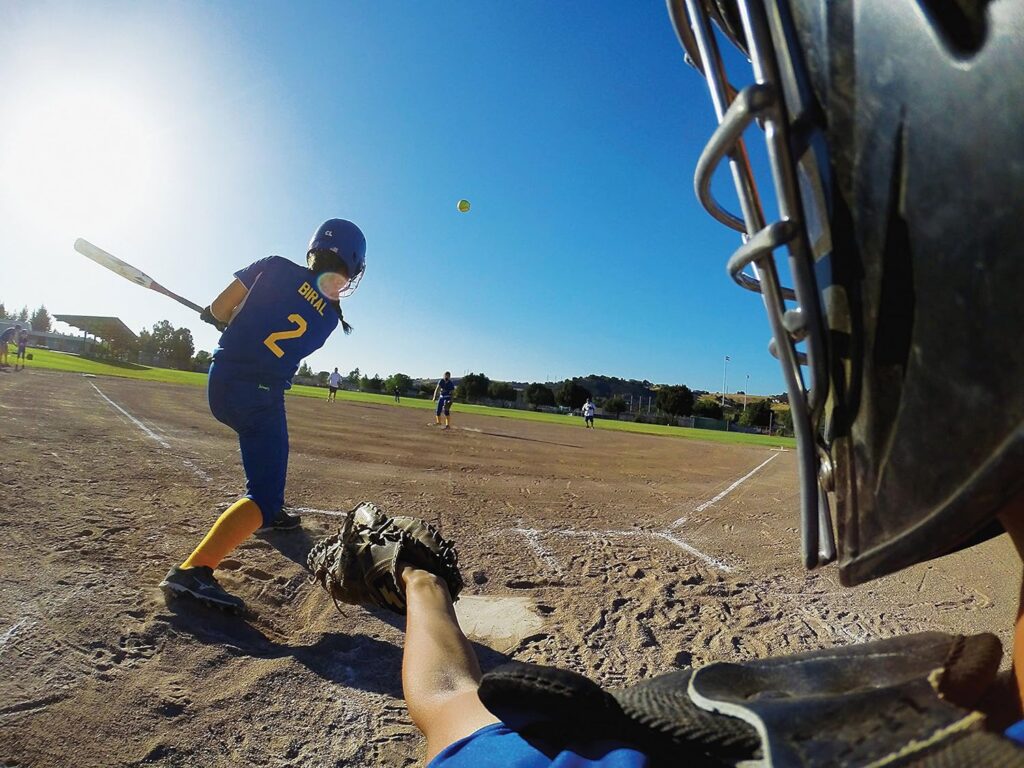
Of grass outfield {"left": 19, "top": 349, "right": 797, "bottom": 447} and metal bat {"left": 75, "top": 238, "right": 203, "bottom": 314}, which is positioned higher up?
metal bat {"left": 75, "top": 238, "right": 203, "bottom": 314}

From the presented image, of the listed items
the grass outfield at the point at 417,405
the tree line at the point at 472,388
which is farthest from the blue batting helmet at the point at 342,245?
the tree line at the point at 472,388

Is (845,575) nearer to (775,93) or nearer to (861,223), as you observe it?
(861,223)

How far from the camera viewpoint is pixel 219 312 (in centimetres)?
291

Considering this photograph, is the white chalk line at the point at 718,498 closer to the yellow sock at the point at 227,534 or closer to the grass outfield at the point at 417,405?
the yellow sock at the point at 227,534

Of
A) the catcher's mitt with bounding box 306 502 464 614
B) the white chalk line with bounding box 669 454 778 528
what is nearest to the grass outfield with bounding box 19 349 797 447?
the white chalk line with bounding box 669 454 778 528

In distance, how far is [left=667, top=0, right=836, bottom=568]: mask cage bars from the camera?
2.07ft

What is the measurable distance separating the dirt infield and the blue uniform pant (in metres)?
0.44

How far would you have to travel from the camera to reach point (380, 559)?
156 cm

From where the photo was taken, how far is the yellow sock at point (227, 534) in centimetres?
223

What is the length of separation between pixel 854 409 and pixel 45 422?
8.63 meters

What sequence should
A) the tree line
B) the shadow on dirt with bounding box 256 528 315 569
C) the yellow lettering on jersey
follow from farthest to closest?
the tree line → the yellow lettering on jersey → the shadow on dirt with bounding box 256 528 315 569

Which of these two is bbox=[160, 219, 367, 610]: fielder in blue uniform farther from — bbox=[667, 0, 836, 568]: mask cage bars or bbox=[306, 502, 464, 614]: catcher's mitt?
bbox=[667, 0, 836, 568]: mask cage bars

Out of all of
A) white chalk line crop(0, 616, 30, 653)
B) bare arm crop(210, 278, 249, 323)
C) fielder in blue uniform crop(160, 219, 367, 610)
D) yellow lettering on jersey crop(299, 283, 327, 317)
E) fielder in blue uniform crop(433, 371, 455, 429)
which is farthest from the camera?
fielder in blue uniform crop(433, 371, 455, 429)

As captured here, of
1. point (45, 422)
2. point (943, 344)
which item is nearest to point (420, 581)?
point (943, 344)
